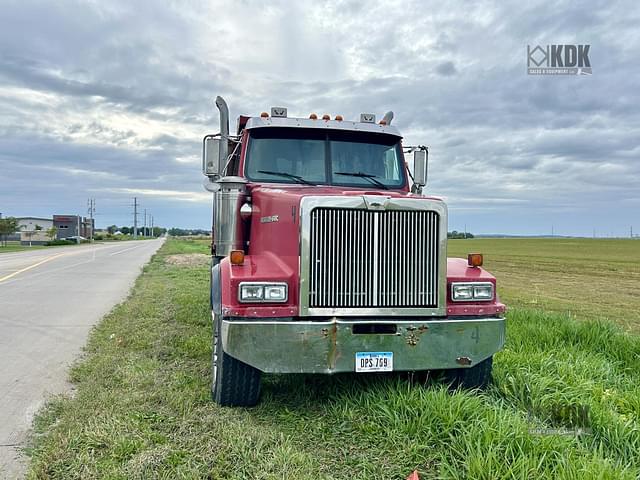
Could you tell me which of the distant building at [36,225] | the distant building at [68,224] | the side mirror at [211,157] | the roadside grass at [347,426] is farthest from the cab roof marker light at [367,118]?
the distant building at [68,224]

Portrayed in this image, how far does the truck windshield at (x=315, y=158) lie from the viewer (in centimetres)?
568

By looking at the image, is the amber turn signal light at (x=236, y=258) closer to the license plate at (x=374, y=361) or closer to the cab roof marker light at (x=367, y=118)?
the license plate at (x=374, y=361)

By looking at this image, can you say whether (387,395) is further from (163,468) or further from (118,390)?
(118,390)

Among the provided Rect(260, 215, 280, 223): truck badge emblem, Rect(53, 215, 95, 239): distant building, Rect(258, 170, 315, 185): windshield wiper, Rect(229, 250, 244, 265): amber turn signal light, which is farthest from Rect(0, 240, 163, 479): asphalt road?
Rect(53, 215, 95, 239): distant building

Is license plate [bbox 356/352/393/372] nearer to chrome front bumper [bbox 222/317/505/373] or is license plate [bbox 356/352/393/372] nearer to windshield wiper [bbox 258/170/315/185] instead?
chrome front bumper [bbox 222/317/505/373]

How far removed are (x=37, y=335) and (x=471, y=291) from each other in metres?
6.27

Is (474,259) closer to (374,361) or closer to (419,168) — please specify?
(374,361)

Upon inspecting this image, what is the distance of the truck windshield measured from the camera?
5676 millimetres

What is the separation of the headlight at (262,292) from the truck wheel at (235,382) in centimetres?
48

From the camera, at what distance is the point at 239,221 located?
539 cm

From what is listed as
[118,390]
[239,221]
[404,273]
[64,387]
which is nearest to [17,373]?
[64,387]

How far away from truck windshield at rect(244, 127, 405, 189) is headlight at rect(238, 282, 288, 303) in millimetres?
1806

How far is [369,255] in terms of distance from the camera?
161 inches

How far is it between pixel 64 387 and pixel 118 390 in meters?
0.80
